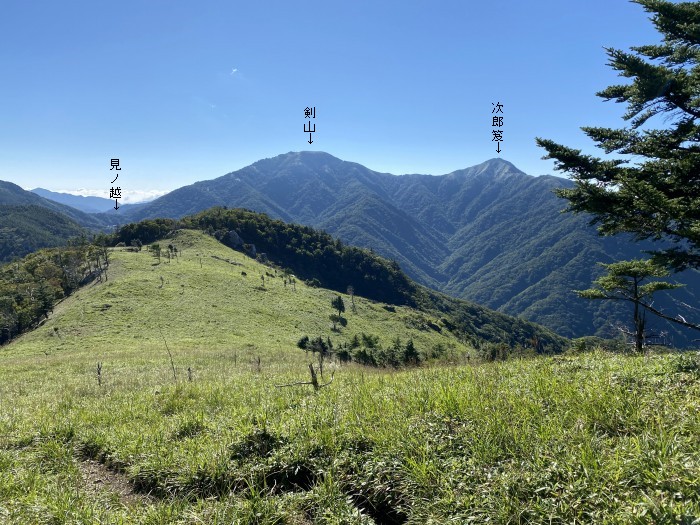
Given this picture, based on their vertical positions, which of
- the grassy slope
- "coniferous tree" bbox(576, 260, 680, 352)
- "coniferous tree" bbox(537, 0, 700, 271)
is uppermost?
"coniferous tree" bbox(537, 0, 700, 271)

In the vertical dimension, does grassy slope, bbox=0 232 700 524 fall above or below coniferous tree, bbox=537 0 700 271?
below

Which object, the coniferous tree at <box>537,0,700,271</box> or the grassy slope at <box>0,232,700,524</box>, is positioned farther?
the coniferous tree at <box>537,0,700,271</box>

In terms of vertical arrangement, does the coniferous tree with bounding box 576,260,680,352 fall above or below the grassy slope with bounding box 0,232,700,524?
above

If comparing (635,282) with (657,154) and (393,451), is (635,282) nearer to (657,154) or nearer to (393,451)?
(657,154)

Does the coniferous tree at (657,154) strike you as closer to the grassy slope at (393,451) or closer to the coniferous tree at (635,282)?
the coniferous tree at (635,282)

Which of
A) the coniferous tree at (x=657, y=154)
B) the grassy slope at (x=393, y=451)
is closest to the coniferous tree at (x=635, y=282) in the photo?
the coniferous tree at (x=657, y=154)

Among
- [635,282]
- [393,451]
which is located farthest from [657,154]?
[393,451]

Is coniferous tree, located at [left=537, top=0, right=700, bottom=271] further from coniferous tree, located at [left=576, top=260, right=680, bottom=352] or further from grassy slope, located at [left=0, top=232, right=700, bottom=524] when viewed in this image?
grassy slope, located at [left=0, top=232, right=700, bottom=524]

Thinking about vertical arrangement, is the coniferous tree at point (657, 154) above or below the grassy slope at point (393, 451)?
above

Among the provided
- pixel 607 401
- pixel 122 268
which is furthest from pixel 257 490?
pixel 122 268

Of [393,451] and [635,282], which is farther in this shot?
[635,282]

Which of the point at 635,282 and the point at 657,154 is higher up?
the point at 657,154

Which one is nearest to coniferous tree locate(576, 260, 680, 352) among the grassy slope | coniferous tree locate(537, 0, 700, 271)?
coniferous tree locate(537, 0, 700, 271)

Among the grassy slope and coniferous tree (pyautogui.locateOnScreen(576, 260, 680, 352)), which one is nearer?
the grassy slope
